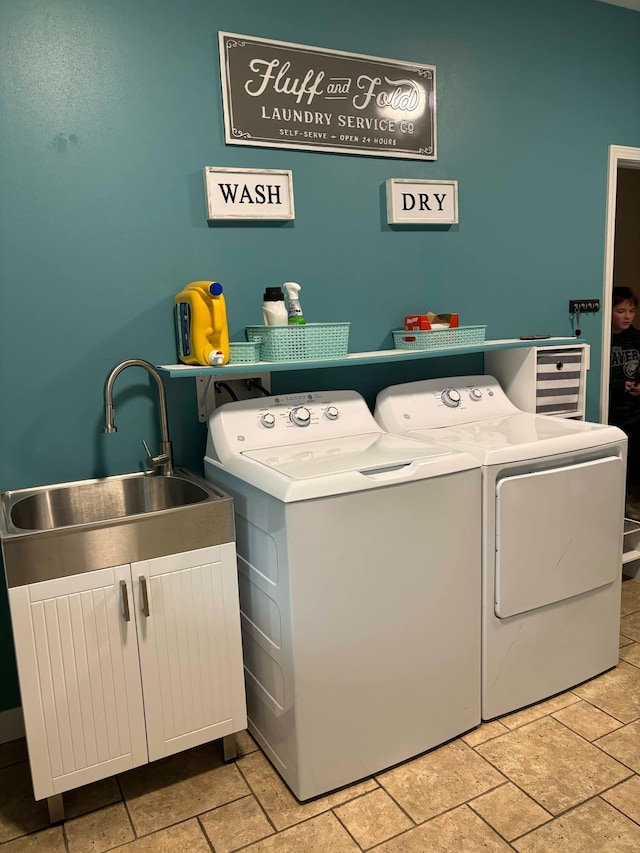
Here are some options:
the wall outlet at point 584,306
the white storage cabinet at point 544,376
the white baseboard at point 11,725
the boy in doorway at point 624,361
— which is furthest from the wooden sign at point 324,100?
the white baseboard at point 11,725

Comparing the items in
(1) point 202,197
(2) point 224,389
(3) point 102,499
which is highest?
(1) point 202,197

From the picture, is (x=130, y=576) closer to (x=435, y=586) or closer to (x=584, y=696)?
(x=435, y=586)

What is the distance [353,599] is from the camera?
192 cm

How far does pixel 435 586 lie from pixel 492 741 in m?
0.58

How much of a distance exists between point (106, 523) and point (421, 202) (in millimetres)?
1776

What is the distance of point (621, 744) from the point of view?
6.97 feet

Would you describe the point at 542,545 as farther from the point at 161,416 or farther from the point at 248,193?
the point at 248,193

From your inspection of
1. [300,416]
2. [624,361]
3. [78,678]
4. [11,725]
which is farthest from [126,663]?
[624,361]

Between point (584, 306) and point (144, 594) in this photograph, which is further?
point (584, 306)

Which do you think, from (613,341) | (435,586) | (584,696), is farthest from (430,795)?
(613,341)

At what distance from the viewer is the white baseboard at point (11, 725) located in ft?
7.50

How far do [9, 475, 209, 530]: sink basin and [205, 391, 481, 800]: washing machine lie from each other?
0.18m

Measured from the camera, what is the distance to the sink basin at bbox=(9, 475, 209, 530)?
2158mm

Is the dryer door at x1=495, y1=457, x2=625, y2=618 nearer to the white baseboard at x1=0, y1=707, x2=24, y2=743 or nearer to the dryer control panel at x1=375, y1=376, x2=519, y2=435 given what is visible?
the dryer control panel at x1=375, y1=376, x2=519, y2=435
